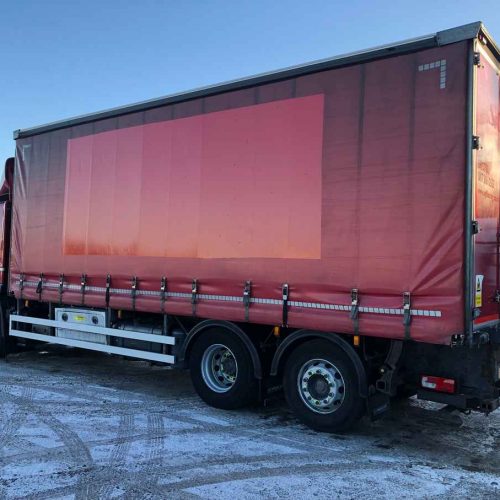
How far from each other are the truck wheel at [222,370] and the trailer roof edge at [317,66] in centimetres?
303

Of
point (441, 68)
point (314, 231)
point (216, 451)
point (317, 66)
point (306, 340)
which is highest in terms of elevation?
point (317, 66)

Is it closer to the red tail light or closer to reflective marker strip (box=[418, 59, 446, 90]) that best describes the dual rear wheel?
the red tail light

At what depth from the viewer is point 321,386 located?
219 inches

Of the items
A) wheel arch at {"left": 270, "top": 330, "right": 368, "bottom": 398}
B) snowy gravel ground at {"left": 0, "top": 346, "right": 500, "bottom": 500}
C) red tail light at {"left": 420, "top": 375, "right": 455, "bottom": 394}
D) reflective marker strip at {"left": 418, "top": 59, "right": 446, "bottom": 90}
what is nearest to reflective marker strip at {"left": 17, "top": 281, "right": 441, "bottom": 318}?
wheel arch at {"left": 270, "top": 330, "right": 368, "bottom": 398}

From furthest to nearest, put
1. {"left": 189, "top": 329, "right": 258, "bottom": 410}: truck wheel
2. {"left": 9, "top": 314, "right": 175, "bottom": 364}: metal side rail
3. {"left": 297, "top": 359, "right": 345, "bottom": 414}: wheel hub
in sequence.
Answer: {"left": 9, "top": 314, "right": 175, "bottom": 364}: metal side rail, {"left": 189, "top": 329, "right": 258, "bottom": 410}: truck wheel, {"left": 297, "top": 359, "right": 345, "bottom": 414}: wheel hub

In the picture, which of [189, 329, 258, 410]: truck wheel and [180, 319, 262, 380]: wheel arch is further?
[189, 329, 258, 410]: truck wheel

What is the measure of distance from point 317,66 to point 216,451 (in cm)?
411

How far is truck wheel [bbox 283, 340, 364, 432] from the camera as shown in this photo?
5320mm

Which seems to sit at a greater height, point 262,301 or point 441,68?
point 441,68

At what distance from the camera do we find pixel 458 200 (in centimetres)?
474


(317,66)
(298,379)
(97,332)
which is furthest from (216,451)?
(317,66)

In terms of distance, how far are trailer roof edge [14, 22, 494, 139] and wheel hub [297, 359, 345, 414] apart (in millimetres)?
3177

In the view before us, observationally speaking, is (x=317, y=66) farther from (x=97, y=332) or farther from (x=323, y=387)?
(x=97, y=332)

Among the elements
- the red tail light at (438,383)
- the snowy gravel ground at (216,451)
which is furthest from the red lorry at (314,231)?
the snowy gravel ground at (216,451)
